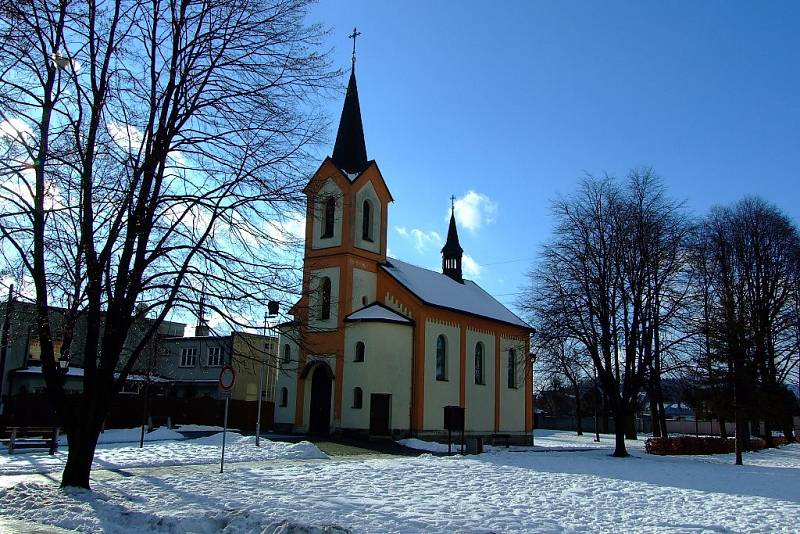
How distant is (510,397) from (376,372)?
11472mm

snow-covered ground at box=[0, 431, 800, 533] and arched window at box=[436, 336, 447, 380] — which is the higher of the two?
arched window at box=[436, 336, 447, 380]

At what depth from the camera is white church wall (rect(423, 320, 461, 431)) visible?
3334 centimetres

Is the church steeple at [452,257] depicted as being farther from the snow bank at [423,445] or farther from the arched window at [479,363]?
the snow bank at [423,445]

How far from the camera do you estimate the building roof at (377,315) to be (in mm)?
32312

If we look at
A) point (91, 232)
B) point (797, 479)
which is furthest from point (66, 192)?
point (797, 479)

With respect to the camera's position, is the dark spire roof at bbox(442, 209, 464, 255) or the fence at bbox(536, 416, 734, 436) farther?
the fence at bbox(536, 416, 734, 436)

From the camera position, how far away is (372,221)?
35.9 meters

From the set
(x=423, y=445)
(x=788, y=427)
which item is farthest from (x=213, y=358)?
(x=788, y=427)

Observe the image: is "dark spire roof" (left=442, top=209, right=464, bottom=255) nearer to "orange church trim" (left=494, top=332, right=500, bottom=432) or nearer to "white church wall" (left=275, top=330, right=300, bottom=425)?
"orange church trim" (left=494, top=332, right=500, bottom=432)

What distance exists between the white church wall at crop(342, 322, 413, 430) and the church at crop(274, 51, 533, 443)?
47 mm

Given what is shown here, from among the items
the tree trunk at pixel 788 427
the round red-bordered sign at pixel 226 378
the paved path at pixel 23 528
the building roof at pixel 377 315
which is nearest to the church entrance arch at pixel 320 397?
the building roof at pixel 377 315

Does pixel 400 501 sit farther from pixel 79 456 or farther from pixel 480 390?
pixel 480 390

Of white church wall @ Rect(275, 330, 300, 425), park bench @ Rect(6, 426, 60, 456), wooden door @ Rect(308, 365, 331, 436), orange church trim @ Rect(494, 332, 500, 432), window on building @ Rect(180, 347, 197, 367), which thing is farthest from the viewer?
window on building @ Rect(180, 347, 197, 367)

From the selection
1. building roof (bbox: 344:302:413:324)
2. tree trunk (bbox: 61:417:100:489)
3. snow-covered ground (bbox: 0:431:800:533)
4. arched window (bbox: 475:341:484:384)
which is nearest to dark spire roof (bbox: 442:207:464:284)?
arched window (bbox: 475:341:484:384)
